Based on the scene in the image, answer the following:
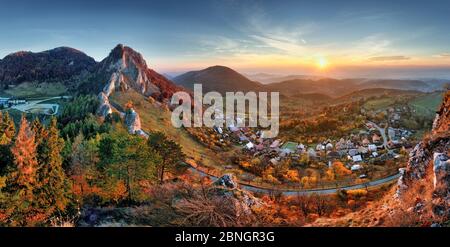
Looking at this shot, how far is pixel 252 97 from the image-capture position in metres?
143

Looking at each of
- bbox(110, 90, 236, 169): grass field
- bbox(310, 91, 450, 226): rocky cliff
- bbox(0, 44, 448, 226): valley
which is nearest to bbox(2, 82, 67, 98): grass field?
bbox(0, 44, 448, 226): valley

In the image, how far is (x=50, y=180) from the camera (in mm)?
12125

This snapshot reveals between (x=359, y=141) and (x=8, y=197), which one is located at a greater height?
(x=8, y=197)

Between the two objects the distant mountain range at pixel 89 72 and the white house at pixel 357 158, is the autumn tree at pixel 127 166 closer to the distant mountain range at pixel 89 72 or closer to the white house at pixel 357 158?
the white house at pixel 357 158

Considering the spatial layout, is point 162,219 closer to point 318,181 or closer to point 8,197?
point 8,197

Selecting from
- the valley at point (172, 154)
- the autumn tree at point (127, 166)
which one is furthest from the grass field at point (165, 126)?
the autumn tree at point (127, 166)

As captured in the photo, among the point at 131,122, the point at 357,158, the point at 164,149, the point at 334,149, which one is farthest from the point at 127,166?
the point at 334,149

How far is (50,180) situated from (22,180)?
1.51m

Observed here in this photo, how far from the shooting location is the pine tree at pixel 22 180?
10203 millimetres

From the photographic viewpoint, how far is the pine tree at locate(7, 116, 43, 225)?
10.2m

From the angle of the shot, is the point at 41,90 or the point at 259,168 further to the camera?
the point at 41,90
